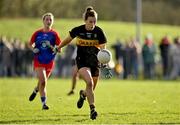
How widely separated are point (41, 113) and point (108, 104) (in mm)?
3262

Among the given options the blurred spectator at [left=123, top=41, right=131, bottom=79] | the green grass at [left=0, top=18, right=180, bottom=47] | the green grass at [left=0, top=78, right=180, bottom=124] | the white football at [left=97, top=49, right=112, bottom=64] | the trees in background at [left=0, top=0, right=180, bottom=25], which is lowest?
the green grass at [left=0, top=78, right=180, bottom=124]

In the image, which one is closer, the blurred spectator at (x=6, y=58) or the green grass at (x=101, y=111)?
the green grass at (x=101, y=111)

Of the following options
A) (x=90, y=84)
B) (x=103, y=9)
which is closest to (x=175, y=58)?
(x=90, y=84)

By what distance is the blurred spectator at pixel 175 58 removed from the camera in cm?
3438

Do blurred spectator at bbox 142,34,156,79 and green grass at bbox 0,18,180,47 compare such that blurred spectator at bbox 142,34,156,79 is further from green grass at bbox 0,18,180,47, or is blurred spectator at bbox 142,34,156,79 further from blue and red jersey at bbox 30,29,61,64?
blue and red jersey at bbox 30,29,61,64

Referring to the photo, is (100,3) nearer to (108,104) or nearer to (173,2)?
(173,2)

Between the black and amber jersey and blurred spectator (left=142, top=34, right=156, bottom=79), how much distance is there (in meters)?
21.3

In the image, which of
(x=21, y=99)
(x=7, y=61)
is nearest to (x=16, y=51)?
(x=7, y=61)

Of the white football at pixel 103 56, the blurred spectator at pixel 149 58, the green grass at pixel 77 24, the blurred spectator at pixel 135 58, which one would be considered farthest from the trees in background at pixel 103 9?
the white football at pixel 103 56

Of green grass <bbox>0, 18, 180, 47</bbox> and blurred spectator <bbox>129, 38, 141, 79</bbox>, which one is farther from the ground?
green grass <bbox>0, 18, 180, 47</bbox>

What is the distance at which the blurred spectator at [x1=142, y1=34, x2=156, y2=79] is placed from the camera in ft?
115

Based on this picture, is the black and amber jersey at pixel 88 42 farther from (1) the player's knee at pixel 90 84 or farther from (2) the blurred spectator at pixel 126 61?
(2) the blurred spectator at pixel 126 61

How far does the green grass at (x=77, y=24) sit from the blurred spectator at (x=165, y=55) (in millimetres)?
17468

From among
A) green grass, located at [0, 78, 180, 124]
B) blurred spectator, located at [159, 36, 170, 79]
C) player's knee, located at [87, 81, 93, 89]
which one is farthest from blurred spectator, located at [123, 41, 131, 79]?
player's knee, located at [87, 81, 93, 89]
